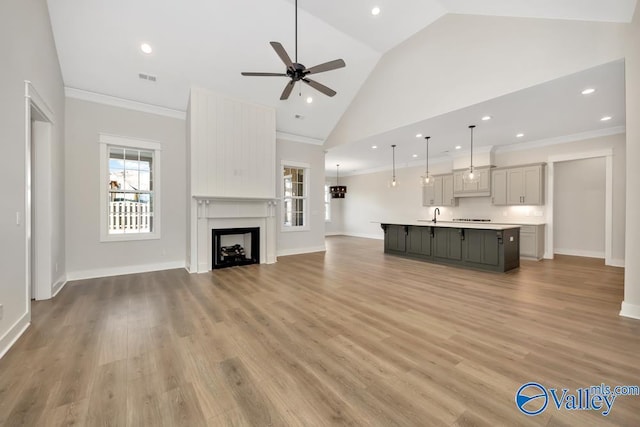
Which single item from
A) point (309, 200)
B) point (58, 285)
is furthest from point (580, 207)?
point (58, 285)

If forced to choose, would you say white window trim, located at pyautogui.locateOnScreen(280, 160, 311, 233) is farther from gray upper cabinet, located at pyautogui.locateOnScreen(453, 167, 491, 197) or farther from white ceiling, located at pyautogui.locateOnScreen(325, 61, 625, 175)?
gray upper cabinet, located at pyautogui.locateOnScreen(453, 167, 491, 197)

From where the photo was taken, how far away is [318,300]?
11.8 ft

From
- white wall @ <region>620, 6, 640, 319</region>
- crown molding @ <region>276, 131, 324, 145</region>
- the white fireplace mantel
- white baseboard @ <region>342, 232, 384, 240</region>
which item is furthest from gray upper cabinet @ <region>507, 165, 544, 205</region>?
the white fireplace mantel

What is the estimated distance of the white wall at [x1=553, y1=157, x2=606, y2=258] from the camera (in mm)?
6664

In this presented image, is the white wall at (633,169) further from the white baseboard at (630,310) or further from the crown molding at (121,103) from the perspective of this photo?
the crown molding at (121,103)

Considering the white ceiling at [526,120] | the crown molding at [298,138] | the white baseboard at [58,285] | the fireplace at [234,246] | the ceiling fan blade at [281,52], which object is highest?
the crown molding at [298,138]

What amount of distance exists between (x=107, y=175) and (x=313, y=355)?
5.14 meters

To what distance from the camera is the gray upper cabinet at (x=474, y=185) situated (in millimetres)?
7426

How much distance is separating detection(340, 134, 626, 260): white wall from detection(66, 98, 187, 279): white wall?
254 inches

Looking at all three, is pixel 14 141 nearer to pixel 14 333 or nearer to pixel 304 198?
pixel 14 333

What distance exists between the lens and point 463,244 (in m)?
5.71

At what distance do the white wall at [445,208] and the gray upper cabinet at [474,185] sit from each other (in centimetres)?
41

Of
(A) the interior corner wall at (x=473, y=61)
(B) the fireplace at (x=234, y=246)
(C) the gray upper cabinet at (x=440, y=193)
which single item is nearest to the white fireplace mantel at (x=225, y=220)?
(B) the fireplace at (x=234, y=246)

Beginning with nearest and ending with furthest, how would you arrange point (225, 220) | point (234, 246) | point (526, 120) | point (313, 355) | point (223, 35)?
point (313, 355)
point (223, 35)
point (526, 120)
point (225, 220)
point (234, 246)
